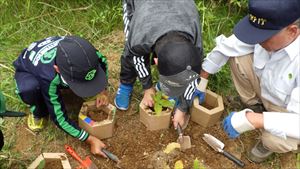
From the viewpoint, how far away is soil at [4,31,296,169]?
2.58 metres

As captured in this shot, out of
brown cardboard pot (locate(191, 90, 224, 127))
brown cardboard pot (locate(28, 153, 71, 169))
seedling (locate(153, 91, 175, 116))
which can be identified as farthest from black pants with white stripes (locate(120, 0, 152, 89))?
brown cardboard pot (locate(28, 153, 71, 169))

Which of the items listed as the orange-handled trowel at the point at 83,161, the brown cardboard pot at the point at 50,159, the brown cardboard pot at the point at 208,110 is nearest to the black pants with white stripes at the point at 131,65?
the brown cardboard pot at the point at 208,110

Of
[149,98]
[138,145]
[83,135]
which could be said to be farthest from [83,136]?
[149,98]

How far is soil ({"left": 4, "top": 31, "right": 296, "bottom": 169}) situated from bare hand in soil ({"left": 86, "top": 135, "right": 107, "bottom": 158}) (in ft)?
0.19

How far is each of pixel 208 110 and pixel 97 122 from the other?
2.48 ft

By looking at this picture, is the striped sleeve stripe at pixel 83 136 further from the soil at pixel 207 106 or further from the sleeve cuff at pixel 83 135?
the soil at pixel 207 106

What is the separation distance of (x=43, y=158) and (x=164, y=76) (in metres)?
0.89

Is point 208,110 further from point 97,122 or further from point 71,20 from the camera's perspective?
point 71,20

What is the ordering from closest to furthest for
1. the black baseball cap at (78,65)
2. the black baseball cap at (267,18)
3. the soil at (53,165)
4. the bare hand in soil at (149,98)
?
the black baseball cap at (267,18), the black baseball cap at (78,65), the soil at (53,165), the bare hand in soil at (149,98)

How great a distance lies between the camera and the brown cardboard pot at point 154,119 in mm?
2611

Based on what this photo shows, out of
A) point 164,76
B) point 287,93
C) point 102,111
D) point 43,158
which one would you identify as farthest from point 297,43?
point 43,158

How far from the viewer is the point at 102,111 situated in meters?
2.74

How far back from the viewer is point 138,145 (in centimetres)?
268

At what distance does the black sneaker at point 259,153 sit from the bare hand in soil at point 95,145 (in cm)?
100
